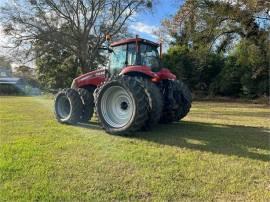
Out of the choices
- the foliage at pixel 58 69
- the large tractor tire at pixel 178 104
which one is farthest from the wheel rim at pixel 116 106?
the foliage at pixel 58 69

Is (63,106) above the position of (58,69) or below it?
below

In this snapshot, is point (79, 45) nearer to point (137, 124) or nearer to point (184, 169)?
point (137, 124)

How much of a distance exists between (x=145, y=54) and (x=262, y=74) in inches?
627

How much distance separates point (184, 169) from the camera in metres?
4.63

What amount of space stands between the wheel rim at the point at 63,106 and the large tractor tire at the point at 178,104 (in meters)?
2.56

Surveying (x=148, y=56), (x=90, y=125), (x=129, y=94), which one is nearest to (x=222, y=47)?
(x=148, y=56)

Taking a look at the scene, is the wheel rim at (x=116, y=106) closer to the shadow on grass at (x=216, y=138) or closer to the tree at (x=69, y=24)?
the shadow on grass at (x=216, y=138)

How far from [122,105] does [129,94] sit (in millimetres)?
578

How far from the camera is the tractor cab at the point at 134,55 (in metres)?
8.20

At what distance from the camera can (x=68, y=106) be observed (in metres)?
9.55

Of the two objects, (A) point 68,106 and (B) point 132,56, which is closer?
(B) point 132,56

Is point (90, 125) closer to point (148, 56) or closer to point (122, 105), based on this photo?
point (122, 105)

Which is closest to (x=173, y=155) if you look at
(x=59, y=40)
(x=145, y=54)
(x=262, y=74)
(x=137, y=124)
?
(x=137, y=124)

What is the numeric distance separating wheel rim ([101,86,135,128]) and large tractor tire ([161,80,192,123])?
3.93ft
